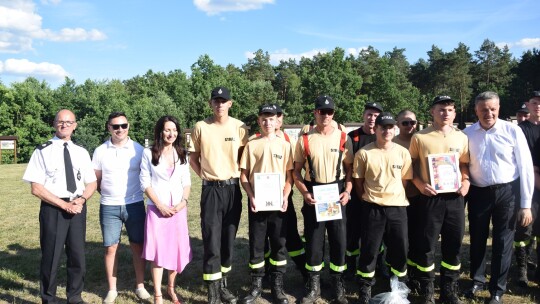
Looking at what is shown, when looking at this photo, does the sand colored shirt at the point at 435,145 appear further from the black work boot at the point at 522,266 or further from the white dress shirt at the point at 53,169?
the white dress shirt at the point at 53,169

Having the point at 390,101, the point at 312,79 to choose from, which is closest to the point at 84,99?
the point at 312,79

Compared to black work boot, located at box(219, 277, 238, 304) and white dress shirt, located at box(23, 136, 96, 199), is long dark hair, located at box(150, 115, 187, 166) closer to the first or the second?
white dress shirt, located at box(23, 136, 96, 199)

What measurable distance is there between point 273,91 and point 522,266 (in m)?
48.2

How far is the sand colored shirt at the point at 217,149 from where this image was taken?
5.22 m

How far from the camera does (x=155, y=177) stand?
16.7 ft

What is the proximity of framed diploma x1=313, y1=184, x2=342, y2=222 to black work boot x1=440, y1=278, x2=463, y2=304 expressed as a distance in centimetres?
163

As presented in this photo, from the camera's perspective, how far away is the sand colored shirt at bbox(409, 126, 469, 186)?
4965mm

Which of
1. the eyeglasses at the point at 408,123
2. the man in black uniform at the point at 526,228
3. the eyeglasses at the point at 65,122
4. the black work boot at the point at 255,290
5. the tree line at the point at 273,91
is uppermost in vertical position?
the tree line at the point at 273,91

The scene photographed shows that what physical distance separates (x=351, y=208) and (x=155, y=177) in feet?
9.19

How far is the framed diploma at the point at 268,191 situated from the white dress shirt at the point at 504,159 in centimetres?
249

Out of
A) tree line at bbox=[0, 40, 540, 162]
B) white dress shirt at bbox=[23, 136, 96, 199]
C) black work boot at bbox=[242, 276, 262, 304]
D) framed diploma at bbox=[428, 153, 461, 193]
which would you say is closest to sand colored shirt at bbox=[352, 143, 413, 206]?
framed diploma at bbox=[428, 153, 461, 193]

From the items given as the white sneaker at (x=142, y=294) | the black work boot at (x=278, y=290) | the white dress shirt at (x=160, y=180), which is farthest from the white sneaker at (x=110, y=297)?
the black work boot at (x=278, y=290)

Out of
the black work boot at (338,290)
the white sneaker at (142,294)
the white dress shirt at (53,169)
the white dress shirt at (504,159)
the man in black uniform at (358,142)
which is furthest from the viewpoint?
the man in black uniform at (358,142)

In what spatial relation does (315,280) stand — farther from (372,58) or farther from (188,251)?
(372,58)
